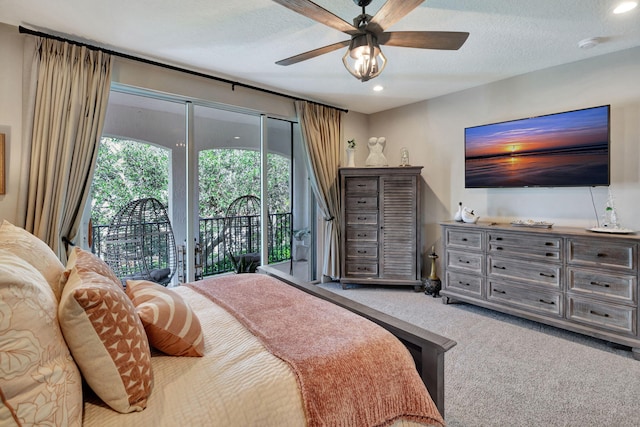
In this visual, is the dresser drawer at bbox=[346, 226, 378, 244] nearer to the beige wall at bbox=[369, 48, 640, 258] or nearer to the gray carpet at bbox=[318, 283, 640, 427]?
the beige wall at bbox=[369, 48, 640, 258]

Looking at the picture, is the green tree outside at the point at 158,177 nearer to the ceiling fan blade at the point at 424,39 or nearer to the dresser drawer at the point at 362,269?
the dresser drawer at the point at 362,269

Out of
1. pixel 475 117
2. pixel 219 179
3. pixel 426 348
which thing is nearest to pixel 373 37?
pixel 426 348

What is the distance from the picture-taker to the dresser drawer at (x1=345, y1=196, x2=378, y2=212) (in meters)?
4.18

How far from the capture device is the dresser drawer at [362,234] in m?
4.20

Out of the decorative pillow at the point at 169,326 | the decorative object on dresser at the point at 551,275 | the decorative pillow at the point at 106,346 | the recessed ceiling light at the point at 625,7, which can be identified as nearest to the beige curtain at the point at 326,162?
the decorative object on dresser at the point at 551,275

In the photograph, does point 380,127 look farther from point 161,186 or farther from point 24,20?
point 24,20

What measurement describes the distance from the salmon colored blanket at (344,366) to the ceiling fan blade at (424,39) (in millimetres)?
1597

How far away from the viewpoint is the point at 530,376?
2.14m

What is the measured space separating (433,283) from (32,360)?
12.7 feet

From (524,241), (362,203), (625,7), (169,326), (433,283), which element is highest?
(625,7)

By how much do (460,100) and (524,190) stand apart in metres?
1.40

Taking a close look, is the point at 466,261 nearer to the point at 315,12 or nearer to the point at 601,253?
the point at 601,253

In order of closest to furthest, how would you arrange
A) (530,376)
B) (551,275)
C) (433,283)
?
(530,376), (551,275), (433,283)

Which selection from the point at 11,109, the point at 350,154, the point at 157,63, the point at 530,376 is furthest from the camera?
the point at 350,154
